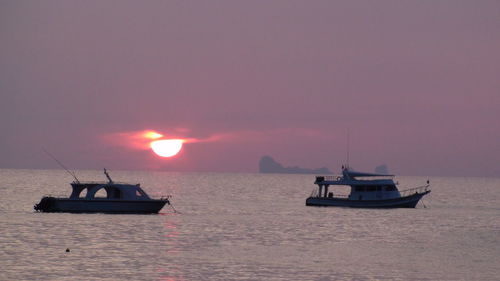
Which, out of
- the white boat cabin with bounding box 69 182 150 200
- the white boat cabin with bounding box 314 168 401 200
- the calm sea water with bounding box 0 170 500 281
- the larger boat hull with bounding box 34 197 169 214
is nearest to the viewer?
the calm sea water with bounding box 0 170 500 281

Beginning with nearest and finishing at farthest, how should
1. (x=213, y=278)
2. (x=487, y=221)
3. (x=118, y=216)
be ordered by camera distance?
(x=213, y=278) < (x=118, y=216) < (x=487, y=221)

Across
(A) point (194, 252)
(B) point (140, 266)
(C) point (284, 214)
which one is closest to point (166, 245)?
(A) point (194, 252)

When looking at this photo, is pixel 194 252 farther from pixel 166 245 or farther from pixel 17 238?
pixel 17 238

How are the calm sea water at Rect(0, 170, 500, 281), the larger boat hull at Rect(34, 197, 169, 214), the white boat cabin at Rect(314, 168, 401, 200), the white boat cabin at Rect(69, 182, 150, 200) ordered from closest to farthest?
the calm sea water at Rect(0, 170, 500, 281), the larger boat hull at Rect(34, 197, 169, 214), the white boat cabin at Rect(69, 182, 150, 200), the white boat cabin at Rect(314, 168, 401, 200)

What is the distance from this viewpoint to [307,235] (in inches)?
3012

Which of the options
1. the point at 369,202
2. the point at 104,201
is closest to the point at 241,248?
the point at 104,201

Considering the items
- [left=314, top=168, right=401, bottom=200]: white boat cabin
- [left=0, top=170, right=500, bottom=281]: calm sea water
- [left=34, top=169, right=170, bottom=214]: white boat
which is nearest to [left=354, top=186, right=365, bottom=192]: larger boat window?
[left=314, top=168, right=401, bottom=200]: white boat cabin

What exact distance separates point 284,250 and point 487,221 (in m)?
57.4

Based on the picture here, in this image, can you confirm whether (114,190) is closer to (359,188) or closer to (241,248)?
(241,248)

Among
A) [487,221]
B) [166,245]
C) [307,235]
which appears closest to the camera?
[166,245]

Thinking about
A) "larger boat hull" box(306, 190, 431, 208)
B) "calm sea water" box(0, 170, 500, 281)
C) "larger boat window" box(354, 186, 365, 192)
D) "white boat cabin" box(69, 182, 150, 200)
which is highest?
"larger boat window" box(354, 186, 365, 192)

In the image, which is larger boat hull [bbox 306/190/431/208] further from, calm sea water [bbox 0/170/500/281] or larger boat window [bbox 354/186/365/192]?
calm sea water [bbox 0/170/500/281]

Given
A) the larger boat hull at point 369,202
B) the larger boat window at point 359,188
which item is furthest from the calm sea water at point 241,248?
the larger boat window at point 359,188

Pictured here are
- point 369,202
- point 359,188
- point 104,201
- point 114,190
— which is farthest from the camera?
point 359,188
